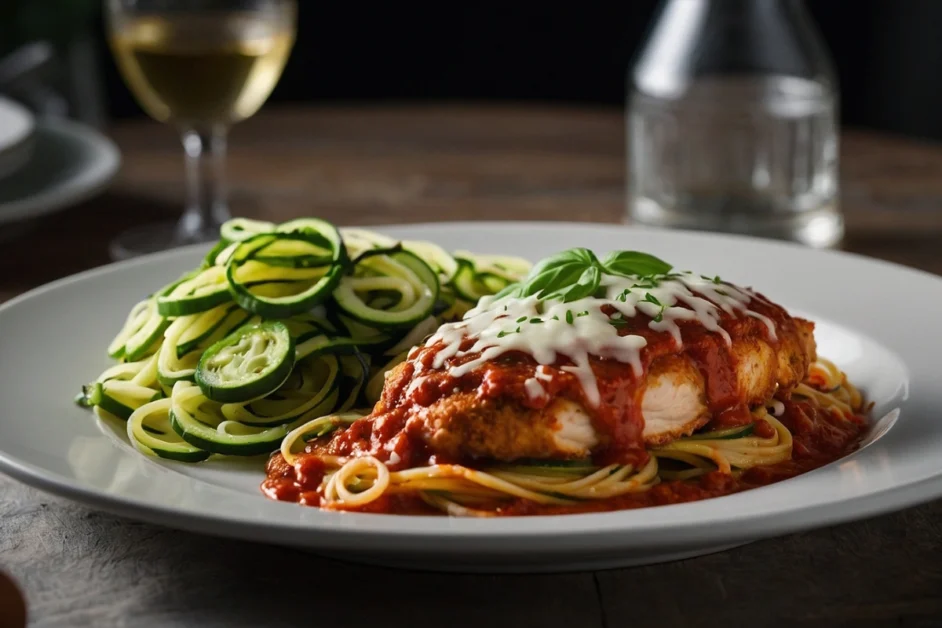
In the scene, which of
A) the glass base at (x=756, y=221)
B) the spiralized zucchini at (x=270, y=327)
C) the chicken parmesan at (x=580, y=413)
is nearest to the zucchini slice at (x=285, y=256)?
the spiralized zucchini at (x=270, y=327)

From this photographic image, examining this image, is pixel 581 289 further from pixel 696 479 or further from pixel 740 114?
pixel 740 114

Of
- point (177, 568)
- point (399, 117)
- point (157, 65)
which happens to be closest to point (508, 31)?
point (399, 117)

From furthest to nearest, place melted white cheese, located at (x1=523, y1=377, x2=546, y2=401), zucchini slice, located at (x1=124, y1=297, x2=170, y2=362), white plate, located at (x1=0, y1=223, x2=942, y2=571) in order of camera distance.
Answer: zucchini slice, located at (x1=124, y1=297, x2=170, y2=362)
melted white cheese, located at (x1=523, y1=377, x2=546, y2=401)
white plate, located at (x1=0, y1=223, x2=942, y2=571)

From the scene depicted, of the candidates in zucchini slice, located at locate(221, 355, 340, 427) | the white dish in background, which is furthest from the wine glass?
zucchini slice, located at locate(221, 355, 340, 427)

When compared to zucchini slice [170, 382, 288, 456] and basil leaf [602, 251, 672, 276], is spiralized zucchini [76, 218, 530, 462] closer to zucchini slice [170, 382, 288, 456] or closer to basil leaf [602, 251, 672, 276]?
zucchini slice [170, 382, 288, 456]

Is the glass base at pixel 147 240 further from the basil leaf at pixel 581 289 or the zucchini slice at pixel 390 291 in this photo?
the basil leaf at pixel 581 289

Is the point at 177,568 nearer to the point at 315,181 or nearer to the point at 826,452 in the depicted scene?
the point at 826,452
